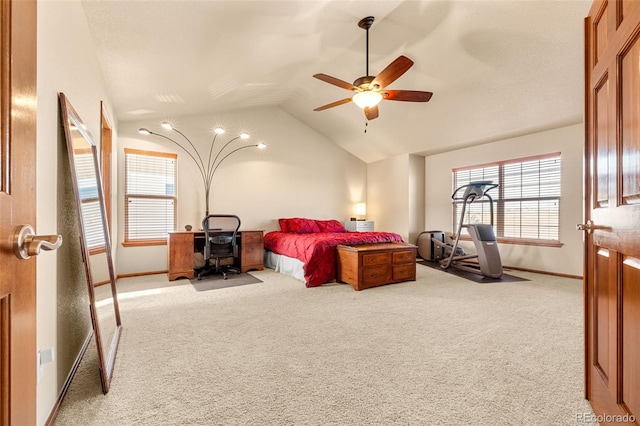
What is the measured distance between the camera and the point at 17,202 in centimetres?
69

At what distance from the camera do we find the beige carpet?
4.71 feet

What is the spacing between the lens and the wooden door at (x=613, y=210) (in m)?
0.95

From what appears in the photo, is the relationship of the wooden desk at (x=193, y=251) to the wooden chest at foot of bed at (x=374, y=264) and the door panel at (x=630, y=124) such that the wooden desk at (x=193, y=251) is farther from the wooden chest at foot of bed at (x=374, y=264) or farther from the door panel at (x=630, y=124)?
the door panel at (x=630, y=124)

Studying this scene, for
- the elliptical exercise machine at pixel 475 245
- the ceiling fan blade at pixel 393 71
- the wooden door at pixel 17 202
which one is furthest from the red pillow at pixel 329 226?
the wooden door at pixel 17 202

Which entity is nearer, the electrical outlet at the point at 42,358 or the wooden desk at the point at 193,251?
the electrical outlet at the point at 42,358

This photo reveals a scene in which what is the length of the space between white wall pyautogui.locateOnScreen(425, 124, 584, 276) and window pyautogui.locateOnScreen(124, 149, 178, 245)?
213 inches

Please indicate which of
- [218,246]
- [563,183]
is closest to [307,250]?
[218,246]

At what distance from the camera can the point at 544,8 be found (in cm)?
274

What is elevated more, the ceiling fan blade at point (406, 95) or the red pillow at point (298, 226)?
the ceiling fan blade at point (406, 95)

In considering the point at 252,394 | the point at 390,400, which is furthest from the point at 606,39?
the point at 252,394

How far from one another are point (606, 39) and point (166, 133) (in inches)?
211

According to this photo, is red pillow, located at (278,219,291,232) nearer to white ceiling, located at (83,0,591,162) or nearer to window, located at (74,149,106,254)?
white ceiling, located at (83,0,591,162)

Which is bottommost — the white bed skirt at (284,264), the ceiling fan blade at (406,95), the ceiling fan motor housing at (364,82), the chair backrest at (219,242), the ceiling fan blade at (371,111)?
the white bed skirt at (284,264)

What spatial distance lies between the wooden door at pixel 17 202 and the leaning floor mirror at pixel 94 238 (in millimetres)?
1031
